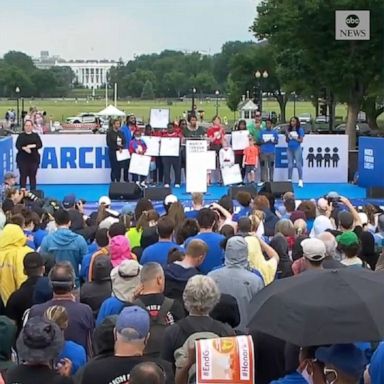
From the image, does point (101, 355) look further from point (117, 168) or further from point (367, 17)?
point (367, 17)

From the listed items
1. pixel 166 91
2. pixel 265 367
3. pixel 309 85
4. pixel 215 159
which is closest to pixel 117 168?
pixel 215 159

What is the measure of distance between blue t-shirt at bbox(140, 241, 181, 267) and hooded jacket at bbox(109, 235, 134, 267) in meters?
0.13

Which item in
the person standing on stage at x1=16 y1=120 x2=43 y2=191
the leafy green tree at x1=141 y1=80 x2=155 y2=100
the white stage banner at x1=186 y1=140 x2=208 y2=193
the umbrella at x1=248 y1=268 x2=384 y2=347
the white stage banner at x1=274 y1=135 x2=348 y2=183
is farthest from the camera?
the leafy green tree at x1=141 y1=80 x2=155 y2=100

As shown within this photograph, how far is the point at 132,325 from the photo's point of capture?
4.67 m

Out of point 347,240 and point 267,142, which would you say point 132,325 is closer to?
point 347,240

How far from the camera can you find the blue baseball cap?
3.72m

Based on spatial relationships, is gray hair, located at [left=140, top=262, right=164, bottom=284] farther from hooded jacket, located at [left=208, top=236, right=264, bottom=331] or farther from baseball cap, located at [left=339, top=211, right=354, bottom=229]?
baseball cap, located at [left=339, top=211, right=354, bottom=229]

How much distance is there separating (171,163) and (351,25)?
13.8 m

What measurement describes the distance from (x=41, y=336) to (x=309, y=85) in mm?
39991

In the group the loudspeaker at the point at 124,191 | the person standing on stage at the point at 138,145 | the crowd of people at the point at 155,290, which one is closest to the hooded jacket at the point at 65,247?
the crowd of people at the point at 155,290

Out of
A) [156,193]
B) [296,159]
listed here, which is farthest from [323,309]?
[296,159]

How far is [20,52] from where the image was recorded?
162 m

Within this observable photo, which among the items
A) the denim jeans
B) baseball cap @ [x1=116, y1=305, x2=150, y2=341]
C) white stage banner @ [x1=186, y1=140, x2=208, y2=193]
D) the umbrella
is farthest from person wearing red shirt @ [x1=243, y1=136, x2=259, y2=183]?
baseball cap @ [x1=116, y1=305, x2=150, y2=341]

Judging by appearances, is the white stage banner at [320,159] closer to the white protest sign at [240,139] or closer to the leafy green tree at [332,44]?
the white protest sign at [240,139]
